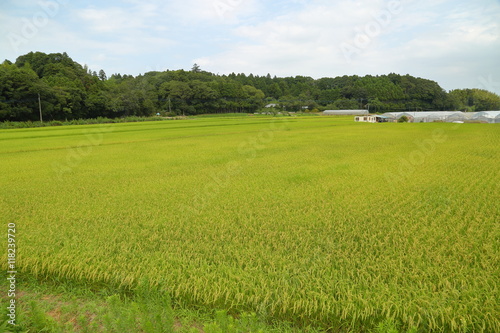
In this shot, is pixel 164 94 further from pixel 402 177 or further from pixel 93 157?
pixel 402 177

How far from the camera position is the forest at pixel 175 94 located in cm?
4216

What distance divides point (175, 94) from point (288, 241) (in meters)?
66.9

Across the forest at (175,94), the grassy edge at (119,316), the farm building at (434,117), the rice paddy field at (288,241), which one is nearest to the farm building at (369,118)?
the farm building at (434,117)

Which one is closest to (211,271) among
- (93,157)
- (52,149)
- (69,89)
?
(93,157)

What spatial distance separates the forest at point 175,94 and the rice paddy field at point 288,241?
132 ft

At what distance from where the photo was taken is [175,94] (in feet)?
220

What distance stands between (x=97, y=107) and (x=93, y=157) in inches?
1652

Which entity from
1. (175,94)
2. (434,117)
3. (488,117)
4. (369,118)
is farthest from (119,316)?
(175,94)

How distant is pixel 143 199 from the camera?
736cm

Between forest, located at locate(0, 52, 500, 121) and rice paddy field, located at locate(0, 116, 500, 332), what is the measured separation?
40211 millimetres

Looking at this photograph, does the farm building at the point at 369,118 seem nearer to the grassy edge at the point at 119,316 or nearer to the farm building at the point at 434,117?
the farm building at the point at 434,117

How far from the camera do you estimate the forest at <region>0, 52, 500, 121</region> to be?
42.2 m

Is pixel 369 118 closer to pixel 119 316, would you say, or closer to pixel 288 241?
pixel 288 241

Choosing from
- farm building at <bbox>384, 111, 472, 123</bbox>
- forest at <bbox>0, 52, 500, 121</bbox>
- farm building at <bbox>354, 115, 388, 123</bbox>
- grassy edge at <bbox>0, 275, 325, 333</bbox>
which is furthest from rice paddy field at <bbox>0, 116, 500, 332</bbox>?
farm building at <bbox>384, 111, 472, 123</bbox>
